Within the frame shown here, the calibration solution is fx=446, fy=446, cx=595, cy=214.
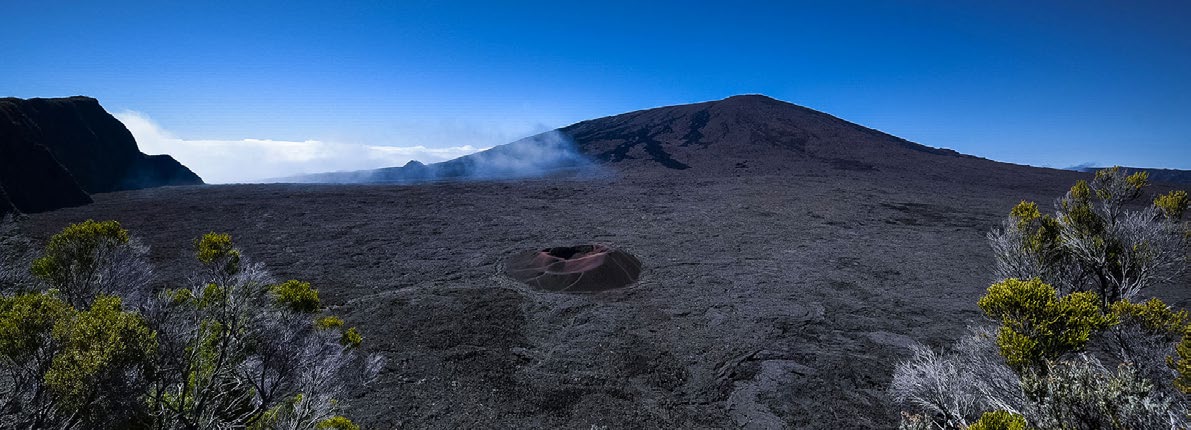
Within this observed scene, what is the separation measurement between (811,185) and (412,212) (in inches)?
1201

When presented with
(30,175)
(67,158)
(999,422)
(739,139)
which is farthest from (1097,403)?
(67,158)

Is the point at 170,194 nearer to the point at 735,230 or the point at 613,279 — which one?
the point at 613,279

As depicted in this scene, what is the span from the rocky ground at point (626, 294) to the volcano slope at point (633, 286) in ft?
0.21

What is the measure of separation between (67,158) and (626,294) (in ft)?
168

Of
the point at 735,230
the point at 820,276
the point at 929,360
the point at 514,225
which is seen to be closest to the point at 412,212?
the point at 514,225

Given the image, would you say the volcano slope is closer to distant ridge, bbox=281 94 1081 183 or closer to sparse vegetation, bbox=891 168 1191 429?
sparse vegetation, bbox=891 168 1191 429

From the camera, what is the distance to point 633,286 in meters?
15.2

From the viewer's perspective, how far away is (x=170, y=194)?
31.2 metres

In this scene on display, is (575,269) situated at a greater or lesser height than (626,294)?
greater

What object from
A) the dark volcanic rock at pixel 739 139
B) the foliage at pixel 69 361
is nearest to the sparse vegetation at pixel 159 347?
the foliage at pixel 69 361

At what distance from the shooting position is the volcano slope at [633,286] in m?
8.45

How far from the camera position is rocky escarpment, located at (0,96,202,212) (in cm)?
2697

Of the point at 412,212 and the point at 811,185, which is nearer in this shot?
the point at 412,212

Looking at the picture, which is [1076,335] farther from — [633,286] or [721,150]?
[721,150]
